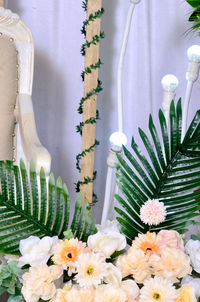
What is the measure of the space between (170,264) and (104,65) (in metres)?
1.21

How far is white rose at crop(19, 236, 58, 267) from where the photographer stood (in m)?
0.48

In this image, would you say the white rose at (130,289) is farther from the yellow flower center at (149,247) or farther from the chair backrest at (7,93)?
the chair backrest at (7,93)

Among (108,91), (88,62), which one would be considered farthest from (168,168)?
(108,91)

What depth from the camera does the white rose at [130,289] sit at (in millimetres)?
454

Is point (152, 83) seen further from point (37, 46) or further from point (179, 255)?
point (179, 255)

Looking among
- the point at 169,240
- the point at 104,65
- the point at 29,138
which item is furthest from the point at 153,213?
the point at 104,65

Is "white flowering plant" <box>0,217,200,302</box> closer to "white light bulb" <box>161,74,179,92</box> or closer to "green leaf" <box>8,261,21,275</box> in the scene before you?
"green leaf" <box>8,261,21,275</box>

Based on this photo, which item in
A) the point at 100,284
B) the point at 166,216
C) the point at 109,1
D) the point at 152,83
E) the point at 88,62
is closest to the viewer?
the point at 100,284

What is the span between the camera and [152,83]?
1.63 meters

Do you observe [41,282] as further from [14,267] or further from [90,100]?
[90,100]

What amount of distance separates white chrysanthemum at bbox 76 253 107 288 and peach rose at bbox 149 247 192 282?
0.06 metres

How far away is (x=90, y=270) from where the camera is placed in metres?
0.44

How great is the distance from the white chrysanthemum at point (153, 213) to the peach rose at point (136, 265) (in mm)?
61

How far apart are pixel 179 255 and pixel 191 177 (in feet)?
0.47
